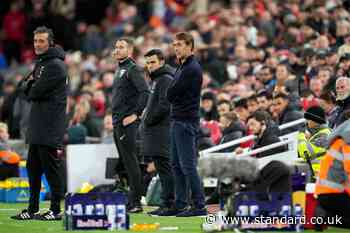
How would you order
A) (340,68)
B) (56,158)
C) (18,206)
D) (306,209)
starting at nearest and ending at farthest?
1. (306,209)
2. (56,158)
3. (18,206)
4. (340,68)

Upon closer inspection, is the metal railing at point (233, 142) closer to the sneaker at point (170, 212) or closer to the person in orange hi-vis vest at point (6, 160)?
the sneaker at point (170, 212)

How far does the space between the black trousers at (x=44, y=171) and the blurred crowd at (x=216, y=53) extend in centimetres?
339

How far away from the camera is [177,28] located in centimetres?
2712

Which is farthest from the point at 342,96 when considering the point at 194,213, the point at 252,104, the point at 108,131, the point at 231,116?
the point at 108,131

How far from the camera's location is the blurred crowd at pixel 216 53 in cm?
1753

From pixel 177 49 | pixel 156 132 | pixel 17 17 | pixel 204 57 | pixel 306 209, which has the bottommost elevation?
pixel 306 209

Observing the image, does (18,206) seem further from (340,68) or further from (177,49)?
(340,68)

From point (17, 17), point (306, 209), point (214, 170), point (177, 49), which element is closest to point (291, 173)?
point (306, 209)

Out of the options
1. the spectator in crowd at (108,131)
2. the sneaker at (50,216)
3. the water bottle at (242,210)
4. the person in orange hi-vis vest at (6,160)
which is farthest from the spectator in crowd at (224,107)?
the water bottle at (242,210)

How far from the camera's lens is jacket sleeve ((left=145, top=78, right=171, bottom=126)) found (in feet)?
45.7

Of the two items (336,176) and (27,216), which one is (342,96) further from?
(27,216)

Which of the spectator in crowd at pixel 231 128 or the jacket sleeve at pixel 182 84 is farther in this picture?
the spectator in crowd at pixel 231 128

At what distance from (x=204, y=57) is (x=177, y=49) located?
9.20 metres

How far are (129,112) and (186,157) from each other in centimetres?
132
